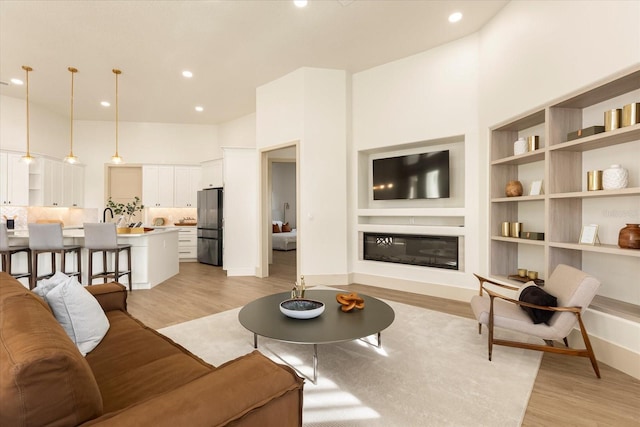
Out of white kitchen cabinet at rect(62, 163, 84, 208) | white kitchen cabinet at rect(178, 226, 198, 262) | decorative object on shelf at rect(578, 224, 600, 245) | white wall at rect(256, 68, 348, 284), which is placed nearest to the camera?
decorative object on shelf at rect(578, 224, 600, 245)

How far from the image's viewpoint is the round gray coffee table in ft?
7.27

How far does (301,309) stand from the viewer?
106 inches

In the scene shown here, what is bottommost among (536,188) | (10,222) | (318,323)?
(318,323)

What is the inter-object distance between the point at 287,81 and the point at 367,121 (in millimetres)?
1577

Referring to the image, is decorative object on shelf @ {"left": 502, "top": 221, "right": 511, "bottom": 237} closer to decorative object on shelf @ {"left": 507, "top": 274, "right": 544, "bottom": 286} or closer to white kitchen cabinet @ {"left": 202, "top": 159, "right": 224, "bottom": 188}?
decorative object on shelf @ {"left": 507, "top": 274, "right": 544, "bottom": 286}

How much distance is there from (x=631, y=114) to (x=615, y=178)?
1.71 ft

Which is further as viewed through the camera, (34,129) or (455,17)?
(34,129)

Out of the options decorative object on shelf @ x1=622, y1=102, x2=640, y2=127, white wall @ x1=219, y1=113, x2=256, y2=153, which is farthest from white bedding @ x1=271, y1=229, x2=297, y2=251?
decorative object on shelf @ x1=622, y1=102, x2=640, y2=127

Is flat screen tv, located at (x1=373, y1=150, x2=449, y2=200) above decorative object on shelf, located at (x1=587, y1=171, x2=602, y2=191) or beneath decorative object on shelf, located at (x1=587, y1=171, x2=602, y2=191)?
above

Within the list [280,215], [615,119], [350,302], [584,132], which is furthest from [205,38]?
[280,215]

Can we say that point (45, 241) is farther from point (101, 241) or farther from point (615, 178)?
point (615, 178)

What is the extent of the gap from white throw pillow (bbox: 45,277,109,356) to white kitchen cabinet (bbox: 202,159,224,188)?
5.82 m

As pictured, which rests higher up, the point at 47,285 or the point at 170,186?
the point at 170,186

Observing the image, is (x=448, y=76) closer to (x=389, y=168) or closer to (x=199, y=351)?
(x=389, y=168)
